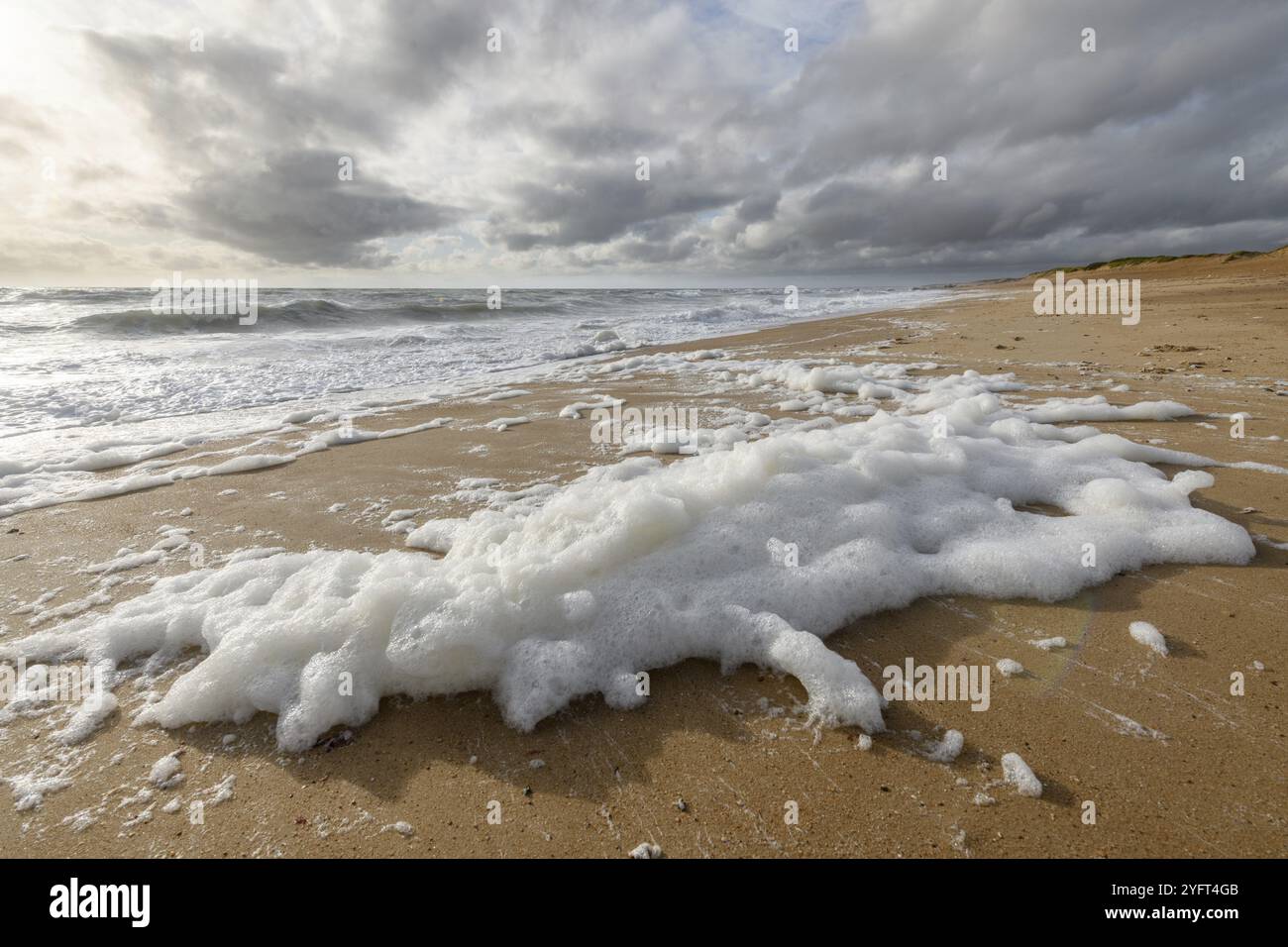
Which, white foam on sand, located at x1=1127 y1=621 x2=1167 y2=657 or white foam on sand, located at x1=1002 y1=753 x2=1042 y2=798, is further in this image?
white foam on sand, located at x1=1127 y1=621 x2=1167 y2=657

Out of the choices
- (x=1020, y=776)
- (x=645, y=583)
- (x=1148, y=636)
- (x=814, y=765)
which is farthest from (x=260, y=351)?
(x=1148, y=636)

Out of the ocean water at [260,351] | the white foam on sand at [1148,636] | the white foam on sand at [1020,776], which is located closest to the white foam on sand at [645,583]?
the white foam on sand at [1148,636]

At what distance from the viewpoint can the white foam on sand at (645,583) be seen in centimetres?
230

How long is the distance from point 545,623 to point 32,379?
45.3 feet

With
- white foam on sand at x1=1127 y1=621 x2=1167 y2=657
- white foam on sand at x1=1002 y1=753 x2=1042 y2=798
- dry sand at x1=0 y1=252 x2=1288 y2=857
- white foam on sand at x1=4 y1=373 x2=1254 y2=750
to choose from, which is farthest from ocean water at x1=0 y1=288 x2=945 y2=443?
white foam on sand at x1=1127 y1=621 x2=1167 y2=657

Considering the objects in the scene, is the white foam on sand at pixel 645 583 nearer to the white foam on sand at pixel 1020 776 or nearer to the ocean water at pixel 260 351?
the white foam on sand at pixel 1020 776

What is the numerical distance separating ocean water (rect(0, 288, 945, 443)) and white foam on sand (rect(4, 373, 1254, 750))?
5901mm

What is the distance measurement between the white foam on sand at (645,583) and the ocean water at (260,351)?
5.90 m

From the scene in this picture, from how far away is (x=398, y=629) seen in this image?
8.04 ft

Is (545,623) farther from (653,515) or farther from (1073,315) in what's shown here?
(1073,315)

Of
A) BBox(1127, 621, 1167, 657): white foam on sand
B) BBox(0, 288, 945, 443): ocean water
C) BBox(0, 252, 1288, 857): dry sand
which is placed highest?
BBox(0, 288, 945, 443): ocean water

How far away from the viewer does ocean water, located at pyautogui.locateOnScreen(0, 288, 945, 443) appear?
29.3ft

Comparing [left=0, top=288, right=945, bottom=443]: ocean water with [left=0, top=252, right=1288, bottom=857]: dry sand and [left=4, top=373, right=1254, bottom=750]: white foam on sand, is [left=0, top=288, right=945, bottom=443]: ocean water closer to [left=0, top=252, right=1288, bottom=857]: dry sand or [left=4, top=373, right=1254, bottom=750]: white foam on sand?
[left=4, top=373, right=1254, bottom=750]: white foam on sand
